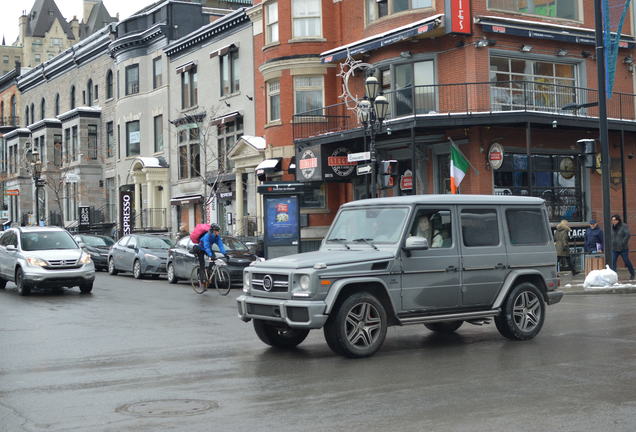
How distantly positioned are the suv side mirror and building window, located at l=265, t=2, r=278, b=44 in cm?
2386

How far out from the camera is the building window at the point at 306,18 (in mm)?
32031

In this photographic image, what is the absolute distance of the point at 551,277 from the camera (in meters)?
12.0

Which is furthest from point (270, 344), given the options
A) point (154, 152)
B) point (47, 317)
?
point (154, 152)

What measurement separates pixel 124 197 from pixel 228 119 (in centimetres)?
1168

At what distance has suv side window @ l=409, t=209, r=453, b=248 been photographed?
10.8m

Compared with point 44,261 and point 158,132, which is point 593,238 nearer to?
point 44,261

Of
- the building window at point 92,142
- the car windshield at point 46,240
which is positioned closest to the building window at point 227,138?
the building window at point 92,142

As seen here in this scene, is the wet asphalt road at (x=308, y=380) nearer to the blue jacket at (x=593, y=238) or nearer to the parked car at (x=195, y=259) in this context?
the parked car at (x=195, y=259)

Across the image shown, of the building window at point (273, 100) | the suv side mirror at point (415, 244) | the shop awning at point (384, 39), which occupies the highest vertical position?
the shop awning at point (384, 39)

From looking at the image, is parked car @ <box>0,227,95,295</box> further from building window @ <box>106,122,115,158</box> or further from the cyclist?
building window @ <box>106,122,115,158</box>

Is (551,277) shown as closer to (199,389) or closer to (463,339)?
(463,339)

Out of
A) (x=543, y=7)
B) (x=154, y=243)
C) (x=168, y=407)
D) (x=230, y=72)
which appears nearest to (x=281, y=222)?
(x=154, y=243)

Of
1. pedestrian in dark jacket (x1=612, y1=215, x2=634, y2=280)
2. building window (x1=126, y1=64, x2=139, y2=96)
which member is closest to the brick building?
pedestrian in dark jacket (x1=612, y1=215, x2=634, y2=280)

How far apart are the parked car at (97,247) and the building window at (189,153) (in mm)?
7107
